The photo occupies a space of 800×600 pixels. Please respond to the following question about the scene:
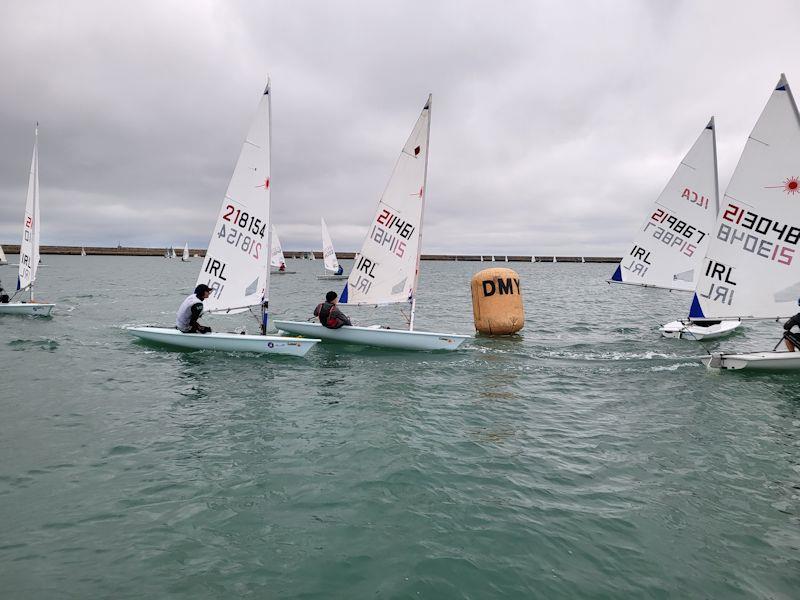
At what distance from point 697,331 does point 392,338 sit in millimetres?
11373

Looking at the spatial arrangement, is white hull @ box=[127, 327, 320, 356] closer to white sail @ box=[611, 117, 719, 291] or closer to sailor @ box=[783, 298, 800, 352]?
sailor @ box=[783, 298, 800, 352]

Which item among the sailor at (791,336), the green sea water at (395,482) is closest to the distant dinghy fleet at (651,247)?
the sailor at (791,336)

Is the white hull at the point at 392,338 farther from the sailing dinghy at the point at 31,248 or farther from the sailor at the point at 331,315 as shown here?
the sailing dinghy at the point at 31,248

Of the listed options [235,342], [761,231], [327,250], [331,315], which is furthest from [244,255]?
[327,250]

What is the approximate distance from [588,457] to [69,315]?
2422 cm

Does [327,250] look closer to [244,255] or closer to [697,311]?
[244,255]

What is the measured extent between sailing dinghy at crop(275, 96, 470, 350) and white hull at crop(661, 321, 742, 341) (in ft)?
28.5

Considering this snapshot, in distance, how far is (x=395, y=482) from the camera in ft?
20.7

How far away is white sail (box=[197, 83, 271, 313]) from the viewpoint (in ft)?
44.0

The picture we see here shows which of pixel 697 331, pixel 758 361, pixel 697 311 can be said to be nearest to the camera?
pixel 758 361

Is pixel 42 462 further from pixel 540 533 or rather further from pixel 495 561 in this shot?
pixel 540 533

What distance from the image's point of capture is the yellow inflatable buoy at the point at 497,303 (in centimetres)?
1742

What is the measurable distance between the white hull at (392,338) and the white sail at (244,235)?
247cm

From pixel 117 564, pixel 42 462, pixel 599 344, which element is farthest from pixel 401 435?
pixel 599 344
